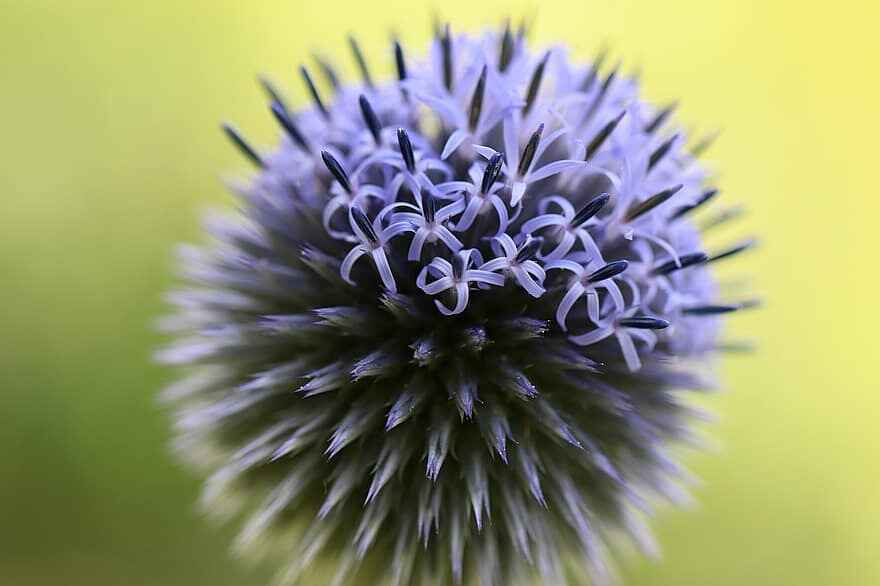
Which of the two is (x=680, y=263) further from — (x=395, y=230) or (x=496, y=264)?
(x=395, y=230)

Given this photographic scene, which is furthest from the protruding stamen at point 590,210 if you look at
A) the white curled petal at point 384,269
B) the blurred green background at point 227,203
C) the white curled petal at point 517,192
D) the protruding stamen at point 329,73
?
the blurred green background at point 227,203

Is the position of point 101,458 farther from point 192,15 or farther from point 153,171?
point 192,15

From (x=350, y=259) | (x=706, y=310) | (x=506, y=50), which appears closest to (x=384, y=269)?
(x=350, y=259)

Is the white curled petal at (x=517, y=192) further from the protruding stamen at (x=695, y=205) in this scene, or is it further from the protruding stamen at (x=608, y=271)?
the protruding stamen at (x=695, y=205)

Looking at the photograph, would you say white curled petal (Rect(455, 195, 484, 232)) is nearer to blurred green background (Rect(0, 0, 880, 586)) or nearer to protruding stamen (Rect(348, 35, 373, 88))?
protruding stamen (Rect(348, 35, 373, 88))

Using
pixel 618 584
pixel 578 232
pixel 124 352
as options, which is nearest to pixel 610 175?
pixel 578 232
